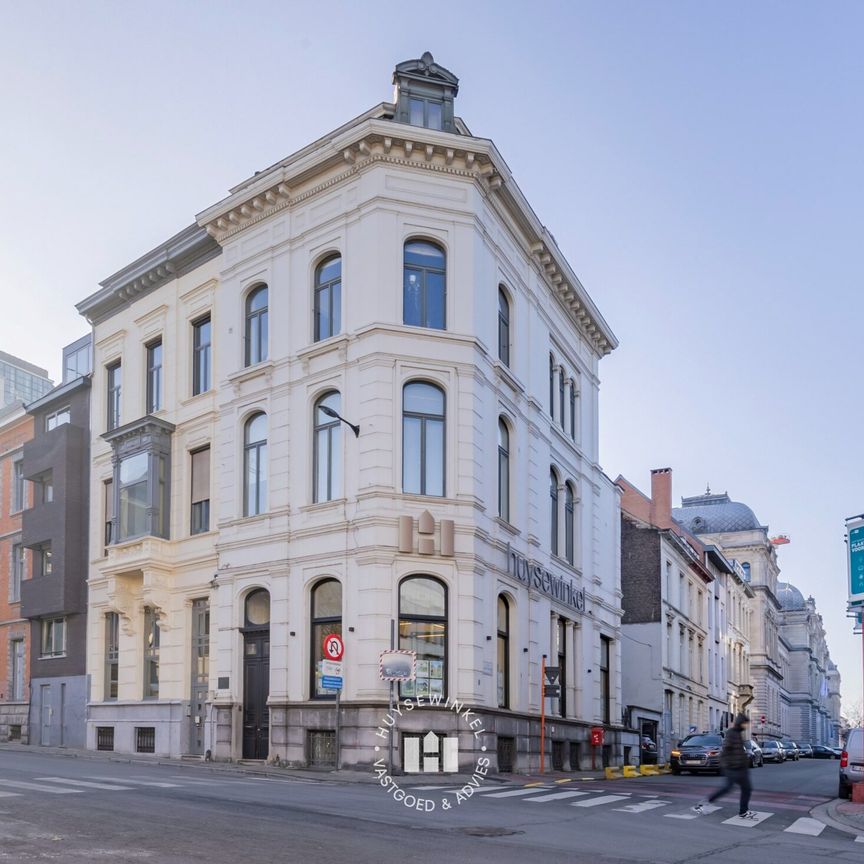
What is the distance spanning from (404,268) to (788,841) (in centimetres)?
1746

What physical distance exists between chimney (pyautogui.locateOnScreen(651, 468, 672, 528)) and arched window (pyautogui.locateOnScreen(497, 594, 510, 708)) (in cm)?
2896

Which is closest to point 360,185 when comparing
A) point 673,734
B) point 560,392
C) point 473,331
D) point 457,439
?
point 473,331

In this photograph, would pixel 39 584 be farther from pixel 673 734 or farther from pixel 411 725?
pixel 673 734

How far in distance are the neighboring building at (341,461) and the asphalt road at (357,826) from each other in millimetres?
6557

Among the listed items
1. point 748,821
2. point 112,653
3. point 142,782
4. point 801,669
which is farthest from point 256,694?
point 801,669

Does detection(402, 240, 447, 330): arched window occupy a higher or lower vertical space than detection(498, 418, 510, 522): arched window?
higher

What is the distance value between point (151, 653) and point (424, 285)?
13298mm

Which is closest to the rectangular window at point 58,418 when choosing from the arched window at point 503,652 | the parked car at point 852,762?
the arched window at point 503,652

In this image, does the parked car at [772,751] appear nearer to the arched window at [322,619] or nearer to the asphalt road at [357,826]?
the arched window at [322,619]

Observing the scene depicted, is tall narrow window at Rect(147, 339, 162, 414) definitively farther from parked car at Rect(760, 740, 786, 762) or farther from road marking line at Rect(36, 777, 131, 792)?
parked car at Rect(760, 740, 786, 762)

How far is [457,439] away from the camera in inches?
1131

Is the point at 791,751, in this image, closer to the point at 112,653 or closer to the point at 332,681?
the point at 112,653

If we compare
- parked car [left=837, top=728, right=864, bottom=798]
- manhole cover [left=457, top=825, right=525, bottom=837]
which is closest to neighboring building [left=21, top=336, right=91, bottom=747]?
parked car [left=837, top=728, right=864, bottom=798]

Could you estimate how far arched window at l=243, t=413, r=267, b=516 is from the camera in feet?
101
